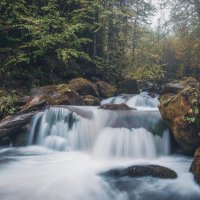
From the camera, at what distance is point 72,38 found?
53.1 ft

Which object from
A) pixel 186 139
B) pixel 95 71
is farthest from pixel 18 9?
pixel 186 139

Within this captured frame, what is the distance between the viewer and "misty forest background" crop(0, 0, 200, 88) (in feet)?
44.9

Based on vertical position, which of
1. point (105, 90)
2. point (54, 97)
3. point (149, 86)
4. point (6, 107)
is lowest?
point (6, 107)

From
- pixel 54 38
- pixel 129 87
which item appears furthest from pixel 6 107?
pixel 129 87

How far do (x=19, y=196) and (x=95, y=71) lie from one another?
1264cm

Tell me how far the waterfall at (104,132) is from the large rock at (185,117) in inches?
30.6

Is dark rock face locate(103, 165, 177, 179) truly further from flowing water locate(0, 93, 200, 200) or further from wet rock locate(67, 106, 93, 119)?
wet rock locate(67, 106, 93, 119)

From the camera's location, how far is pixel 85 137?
10055mm

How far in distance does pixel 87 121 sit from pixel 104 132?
86 centimetres

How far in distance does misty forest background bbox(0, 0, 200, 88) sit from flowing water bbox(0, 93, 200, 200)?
428 cm

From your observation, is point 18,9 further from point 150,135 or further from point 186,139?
point 186,139

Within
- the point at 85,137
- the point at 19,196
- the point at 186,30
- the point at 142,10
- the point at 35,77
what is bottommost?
the point at 19,196

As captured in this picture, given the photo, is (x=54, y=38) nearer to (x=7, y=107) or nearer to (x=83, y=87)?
(x=83, y=87)

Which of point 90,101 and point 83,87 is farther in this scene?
point 83,87
